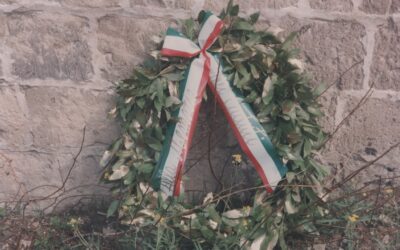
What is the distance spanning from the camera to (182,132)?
5.64 feet

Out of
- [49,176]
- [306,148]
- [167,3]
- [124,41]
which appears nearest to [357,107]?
[306,148]

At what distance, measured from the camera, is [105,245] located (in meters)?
1.80

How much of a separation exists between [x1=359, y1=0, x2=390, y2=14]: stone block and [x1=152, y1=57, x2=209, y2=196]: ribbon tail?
67cm

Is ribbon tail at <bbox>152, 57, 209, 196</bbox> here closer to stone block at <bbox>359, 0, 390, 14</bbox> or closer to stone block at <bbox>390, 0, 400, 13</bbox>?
stone block at <bbox>359, 0, 390, 14</bbox>

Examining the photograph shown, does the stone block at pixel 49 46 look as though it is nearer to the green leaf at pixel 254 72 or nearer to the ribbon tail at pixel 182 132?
the ribbon tail at pixel 182 132

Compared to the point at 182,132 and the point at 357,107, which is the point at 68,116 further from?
the point at 357,107

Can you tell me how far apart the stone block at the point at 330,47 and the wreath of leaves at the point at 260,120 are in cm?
13

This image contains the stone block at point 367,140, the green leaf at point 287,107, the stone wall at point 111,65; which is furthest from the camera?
the stone block at point 367,140

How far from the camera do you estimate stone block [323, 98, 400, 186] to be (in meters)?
1.86

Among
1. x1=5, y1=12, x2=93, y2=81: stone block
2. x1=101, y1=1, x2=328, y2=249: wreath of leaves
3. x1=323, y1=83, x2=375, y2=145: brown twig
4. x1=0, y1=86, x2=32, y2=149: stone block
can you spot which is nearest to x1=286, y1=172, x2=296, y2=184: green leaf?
x1=101, y1=1, x2=328, y2=249: wreath of leaves

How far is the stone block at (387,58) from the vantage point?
174 centimetres

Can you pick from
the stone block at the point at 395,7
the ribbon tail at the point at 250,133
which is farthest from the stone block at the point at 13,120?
the stone block at the point at 395,7

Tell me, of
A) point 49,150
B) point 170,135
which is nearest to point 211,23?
point 170,135

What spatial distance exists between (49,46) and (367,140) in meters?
1.45
